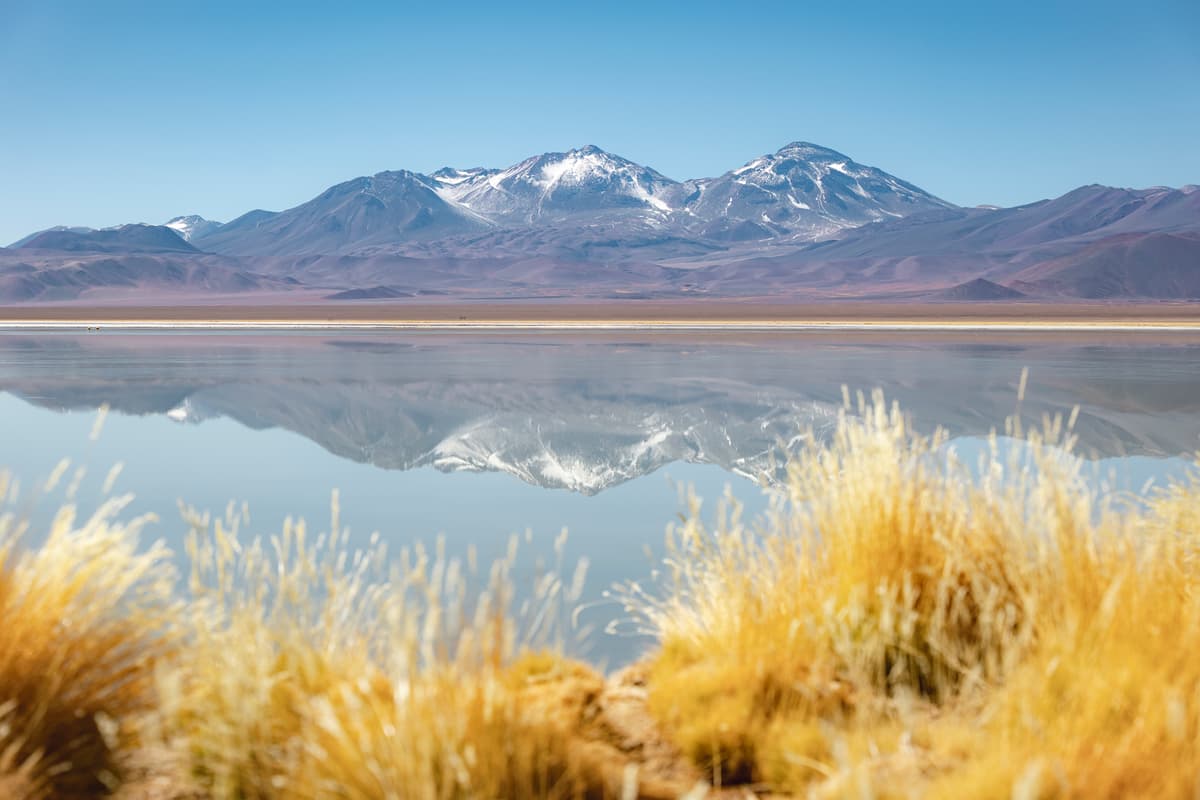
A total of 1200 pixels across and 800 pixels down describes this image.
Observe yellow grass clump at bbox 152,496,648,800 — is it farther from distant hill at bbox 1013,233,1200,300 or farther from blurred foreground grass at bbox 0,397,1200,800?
distant hill at bbox 1013,233,1200,300

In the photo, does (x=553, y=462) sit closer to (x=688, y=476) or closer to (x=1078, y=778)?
(x=688, y=476)

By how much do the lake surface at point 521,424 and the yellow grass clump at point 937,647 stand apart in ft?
3.46

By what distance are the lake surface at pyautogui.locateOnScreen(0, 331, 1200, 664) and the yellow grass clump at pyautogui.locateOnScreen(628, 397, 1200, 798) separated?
1.05m

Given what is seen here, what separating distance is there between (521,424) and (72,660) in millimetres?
11704

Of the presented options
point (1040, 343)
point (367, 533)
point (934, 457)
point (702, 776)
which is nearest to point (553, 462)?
point (367, 533)

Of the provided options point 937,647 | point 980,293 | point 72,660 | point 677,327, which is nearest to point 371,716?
point 72,660

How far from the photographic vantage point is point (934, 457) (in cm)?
465

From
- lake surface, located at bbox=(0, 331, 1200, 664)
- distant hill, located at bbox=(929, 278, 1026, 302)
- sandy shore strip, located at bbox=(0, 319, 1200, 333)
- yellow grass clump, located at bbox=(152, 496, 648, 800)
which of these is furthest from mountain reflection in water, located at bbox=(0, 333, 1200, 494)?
distant hill, located at bbox=(929, 278, 1026, 302)

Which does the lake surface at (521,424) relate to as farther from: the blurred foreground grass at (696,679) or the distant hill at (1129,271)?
the distant hill at (1129,271)

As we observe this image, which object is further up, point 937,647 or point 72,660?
point 72,660

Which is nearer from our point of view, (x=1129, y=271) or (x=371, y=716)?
(x=371, y=716)

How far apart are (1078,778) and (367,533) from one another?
632 centimetres

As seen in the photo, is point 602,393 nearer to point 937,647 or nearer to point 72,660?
point 937,647

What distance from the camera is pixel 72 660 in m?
3.38
